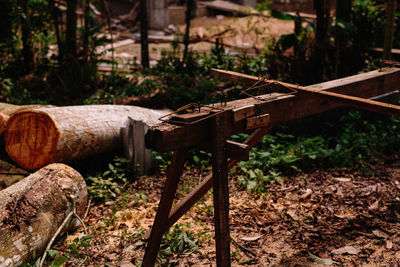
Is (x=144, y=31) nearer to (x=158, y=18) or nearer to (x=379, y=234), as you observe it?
(x=158, y=18)

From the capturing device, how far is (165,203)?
105 inches

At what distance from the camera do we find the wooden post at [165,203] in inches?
103

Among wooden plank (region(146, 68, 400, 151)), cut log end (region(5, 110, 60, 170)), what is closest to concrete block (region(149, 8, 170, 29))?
cut log end (region(5, 110, 60, 170))

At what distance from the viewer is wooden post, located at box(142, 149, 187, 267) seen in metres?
2.61

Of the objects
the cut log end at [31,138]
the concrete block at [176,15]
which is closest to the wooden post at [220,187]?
the cut log end at [31,138]

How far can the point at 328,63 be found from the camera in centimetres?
714

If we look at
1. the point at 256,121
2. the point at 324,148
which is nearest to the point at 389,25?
the point at 324,148

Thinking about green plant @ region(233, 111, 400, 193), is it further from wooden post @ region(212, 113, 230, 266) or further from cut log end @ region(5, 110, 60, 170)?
cut log end @ region(5, 110, 60, 170)

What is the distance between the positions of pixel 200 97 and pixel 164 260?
377 centimetres

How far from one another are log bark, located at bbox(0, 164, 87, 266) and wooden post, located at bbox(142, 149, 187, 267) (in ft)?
3.40

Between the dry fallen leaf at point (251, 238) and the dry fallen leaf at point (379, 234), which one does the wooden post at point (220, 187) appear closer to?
the dry fallen leaf at point (251, 238)

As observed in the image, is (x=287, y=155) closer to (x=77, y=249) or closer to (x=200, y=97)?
(x=200, y=97)

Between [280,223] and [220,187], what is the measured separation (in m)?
1.57

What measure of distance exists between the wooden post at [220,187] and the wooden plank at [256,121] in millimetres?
198
